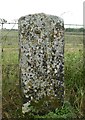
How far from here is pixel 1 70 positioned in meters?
7.51

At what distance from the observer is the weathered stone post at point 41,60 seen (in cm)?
613

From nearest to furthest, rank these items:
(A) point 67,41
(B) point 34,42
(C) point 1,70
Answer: (B) point 34,42 < (C) point 1,70 < (A) point 67,41

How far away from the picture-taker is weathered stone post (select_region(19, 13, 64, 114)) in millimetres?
6133

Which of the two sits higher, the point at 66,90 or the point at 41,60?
the point at 41,60

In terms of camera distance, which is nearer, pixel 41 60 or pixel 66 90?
pixel 41 60

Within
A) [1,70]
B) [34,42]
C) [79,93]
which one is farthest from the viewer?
[1,70]

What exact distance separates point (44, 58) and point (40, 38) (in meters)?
0.37

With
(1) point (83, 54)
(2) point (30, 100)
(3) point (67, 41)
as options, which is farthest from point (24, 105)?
(3) point (67, 41)

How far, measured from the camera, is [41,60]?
6191 mm

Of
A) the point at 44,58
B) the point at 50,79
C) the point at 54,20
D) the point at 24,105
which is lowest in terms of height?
the point at 24,105

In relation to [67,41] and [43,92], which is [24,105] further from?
[67,41]

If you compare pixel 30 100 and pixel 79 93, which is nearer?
pixel 30 100

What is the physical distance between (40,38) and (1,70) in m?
1.72

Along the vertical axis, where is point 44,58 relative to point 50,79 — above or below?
above
